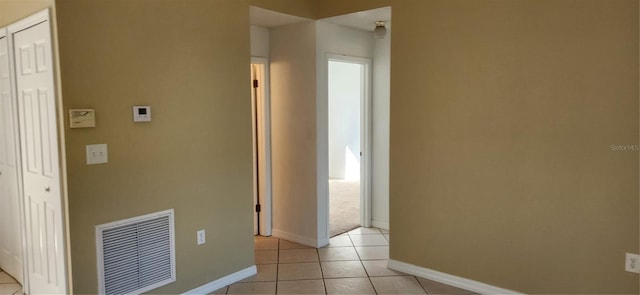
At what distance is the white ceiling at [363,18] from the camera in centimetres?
363

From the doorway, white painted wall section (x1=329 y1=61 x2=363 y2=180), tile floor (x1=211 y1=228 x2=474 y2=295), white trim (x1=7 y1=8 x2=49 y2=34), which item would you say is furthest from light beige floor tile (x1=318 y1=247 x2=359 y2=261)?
white painted wall section (x1=329 y1=61 x2=363 y2=180)

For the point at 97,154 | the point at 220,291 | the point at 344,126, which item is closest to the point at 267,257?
the point at 220,291

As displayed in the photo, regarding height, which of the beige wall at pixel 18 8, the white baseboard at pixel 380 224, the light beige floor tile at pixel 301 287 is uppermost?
the beige wall at pixel 18 8

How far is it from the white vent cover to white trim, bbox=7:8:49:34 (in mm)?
1233

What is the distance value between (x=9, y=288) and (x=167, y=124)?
182cm

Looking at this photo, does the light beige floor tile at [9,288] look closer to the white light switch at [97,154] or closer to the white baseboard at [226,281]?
the white baseboard at [226,281]

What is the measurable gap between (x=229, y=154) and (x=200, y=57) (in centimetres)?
74

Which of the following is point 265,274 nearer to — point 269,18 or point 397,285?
point 397,285

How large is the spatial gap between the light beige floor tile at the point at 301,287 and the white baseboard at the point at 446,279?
0.69 metres

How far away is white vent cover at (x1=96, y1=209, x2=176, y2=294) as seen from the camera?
2594 mm

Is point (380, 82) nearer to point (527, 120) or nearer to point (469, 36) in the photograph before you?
point (469, 36)

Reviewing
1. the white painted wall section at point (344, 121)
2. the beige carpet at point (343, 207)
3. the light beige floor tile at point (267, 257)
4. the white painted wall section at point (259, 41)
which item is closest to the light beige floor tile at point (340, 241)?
the beige carpet at point (343, 207)

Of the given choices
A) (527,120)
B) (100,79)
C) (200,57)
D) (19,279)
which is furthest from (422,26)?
(19,279)

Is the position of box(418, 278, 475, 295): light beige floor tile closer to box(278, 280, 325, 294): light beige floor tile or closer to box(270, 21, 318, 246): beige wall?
box(278, 280, 325, 294): light beige floor tile
